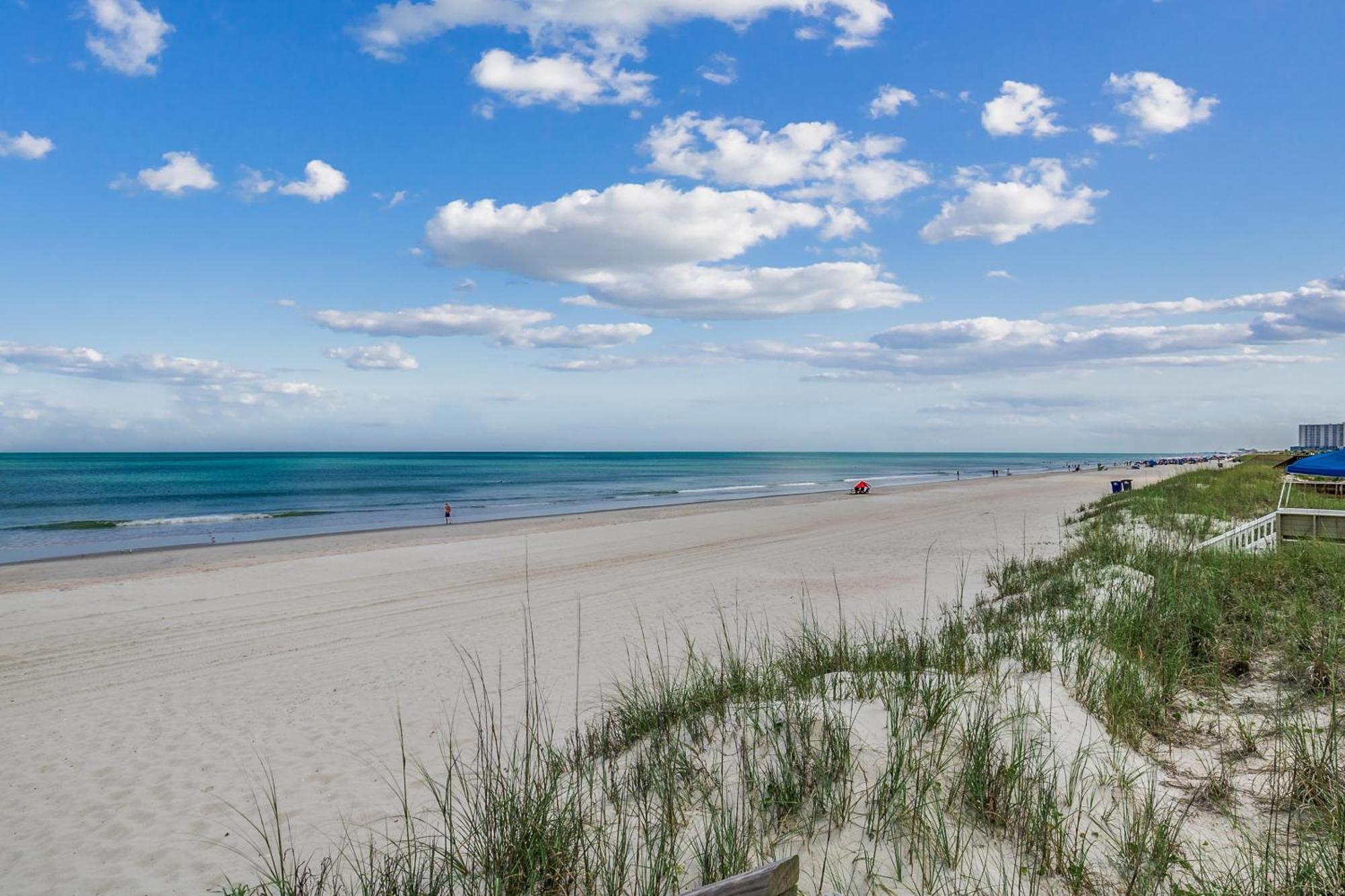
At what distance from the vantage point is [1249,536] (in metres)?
9.79

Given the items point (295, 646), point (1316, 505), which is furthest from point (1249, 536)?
point (295, 646)

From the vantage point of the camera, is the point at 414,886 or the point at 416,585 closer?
the point at 414,886

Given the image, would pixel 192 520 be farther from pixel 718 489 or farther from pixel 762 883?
pixel 762 883

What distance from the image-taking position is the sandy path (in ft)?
15.8

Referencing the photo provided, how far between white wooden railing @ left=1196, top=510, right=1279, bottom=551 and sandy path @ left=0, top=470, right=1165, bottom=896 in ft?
11.3

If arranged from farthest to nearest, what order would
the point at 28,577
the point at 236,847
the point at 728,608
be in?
the point at 28,577 → the point at 728,608 → the point at 236,847

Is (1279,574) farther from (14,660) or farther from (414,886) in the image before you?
(14,660)

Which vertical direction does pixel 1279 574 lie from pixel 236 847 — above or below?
above

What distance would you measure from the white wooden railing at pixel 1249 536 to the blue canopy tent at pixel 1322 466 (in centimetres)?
237

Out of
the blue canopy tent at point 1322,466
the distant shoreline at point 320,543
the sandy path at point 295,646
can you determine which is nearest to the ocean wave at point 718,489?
the distant shoreline at point 320,543

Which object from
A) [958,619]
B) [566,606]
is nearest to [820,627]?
[958,619]

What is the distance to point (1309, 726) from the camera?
3.70 meters

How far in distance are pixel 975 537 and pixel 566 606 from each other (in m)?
11.7

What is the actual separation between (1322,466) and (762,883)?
555 inches
